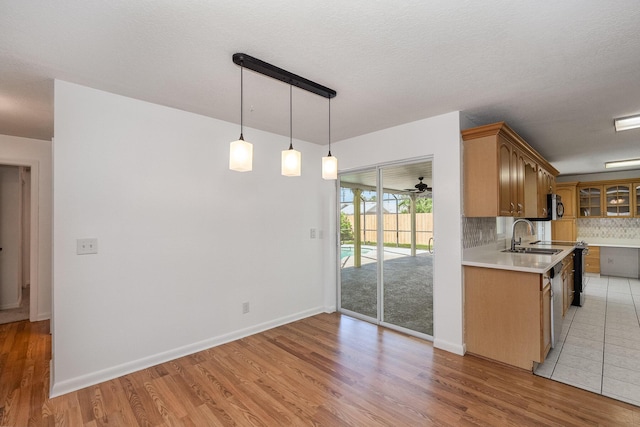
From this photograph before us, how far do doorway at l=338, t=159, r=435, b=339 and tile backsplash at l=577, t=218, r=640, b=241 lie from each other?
584cm

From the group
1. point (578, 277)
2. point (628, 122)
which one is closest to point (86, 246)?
point (628, 122)

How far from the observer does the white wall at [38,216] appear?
12.8 ft

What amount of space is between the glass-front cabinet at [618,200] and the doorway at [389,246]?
5.76 m

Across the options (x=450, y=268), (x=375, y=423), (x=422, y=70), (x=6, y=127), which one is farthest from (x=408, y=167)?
(x=6, y=127)

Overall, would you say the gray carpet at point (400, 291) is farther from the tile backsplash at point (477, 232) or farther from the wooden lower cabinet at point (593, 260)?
the wooden lower cabinet at point (593, 260)

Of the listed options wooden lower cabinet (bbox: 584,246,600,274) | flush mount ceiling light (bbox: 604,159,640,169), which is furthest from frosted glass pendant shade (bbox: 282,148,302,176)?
wooden lower cabinet (bbox: 584,246,600,274)

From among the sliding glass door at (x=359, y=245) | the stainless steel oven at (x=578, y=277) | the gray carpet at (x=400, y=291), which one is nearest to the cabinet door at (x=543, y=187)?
the stainless steel oven at (x=578, y=277)

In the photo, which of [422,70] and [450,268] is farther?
[450,268]

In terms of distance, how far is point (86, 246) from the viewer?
8.04 ft

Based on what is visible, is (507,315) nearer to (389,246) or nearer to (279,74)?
(389,246)

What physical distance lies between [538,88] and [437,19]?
4.76ft

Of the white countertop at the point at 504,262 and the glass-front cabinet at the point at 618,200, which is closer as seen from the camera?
the white countertop at the point at 504,262

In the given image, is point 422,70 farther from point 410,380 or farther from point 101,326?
point 101,326

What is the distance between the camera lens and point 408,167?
11.5 feet
